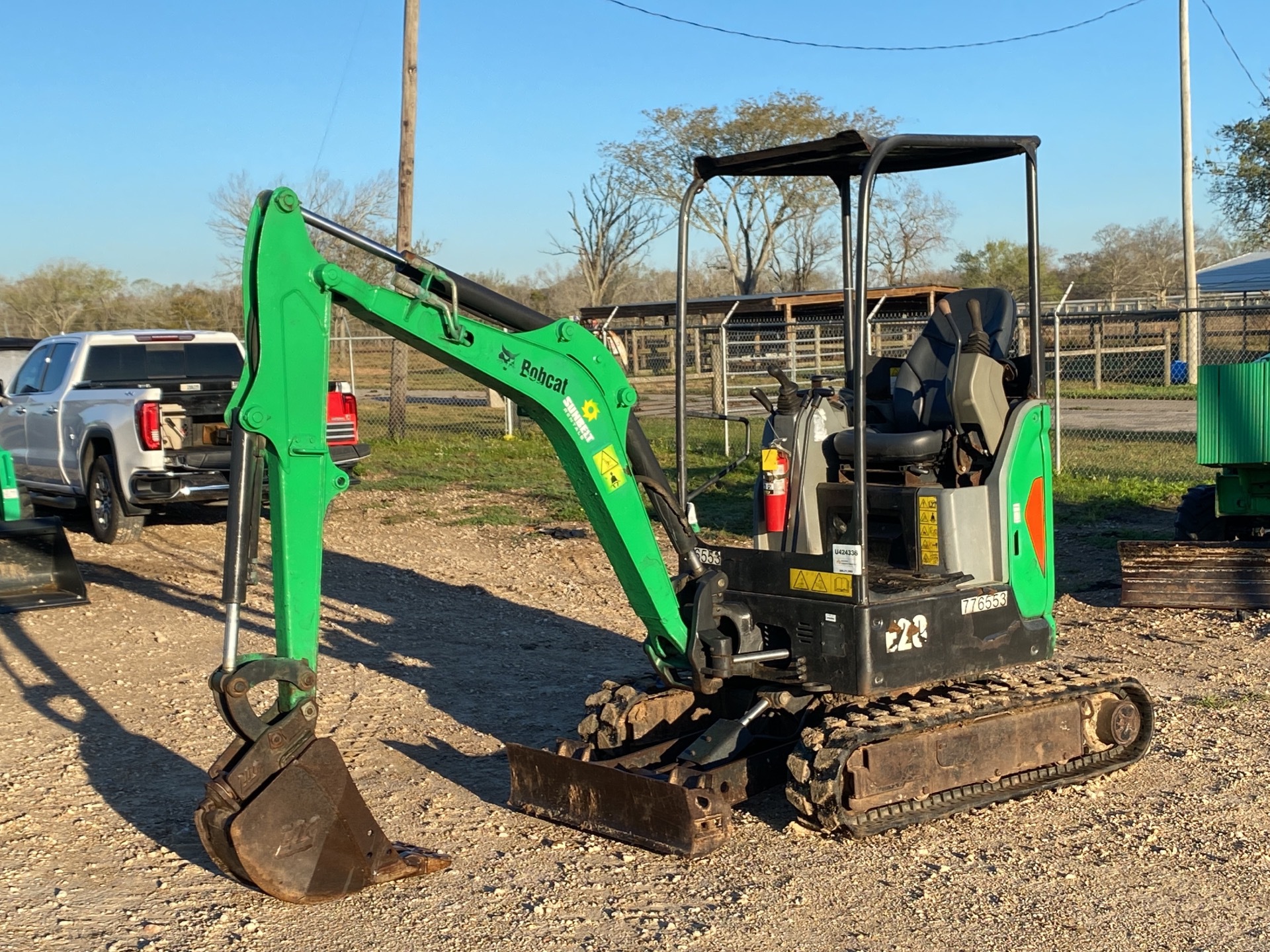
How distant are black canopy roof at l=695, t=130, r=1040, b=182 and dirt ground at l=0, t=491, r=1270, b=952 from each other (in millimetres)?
2847

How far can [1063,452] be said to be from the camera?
17.8m

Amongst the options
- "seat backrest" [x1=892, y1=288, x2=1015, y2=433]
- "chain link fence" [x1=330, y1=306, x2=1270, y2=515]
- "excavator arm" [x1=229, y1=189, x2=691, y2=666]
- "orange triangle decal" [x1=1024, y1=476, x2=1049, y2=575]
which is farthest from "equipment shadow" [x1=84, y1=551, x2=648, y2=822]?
"orange triangle decal" [x1=1024, y1=476, x2=1049, y2=575]

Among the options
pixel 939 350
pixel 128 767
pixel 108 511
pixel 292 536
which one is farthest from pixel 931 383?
pixel 108 511

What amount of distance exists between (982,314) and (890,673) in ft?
6.62

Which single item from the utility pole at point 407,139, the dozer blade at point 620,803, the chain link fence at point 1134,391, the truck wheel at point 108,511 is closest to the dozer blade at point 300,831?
the dozer blade at point 620,803

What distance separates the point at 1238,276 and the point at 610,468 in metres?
44.1

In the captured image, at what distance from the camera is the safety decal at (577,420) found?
547cm

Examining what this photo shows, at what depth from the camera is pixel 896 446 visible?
246 inches

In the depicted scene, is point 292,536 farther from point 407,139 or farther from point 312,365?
point 407,139

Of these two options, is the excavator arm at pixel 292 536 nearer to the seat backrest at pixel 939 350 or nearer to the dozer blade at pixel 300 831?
the dozer blade at pixel 300 831

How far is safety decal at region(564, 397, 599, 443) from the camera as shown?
547 centimetres

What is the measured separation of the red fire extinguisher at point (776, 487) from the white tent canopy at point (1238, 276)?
38.6m

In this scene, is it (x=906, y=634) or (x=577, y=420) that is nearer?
(x=577, y=420)

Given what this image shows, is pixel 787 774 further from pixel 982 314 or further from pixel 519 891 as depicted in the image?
pixel 982 314
